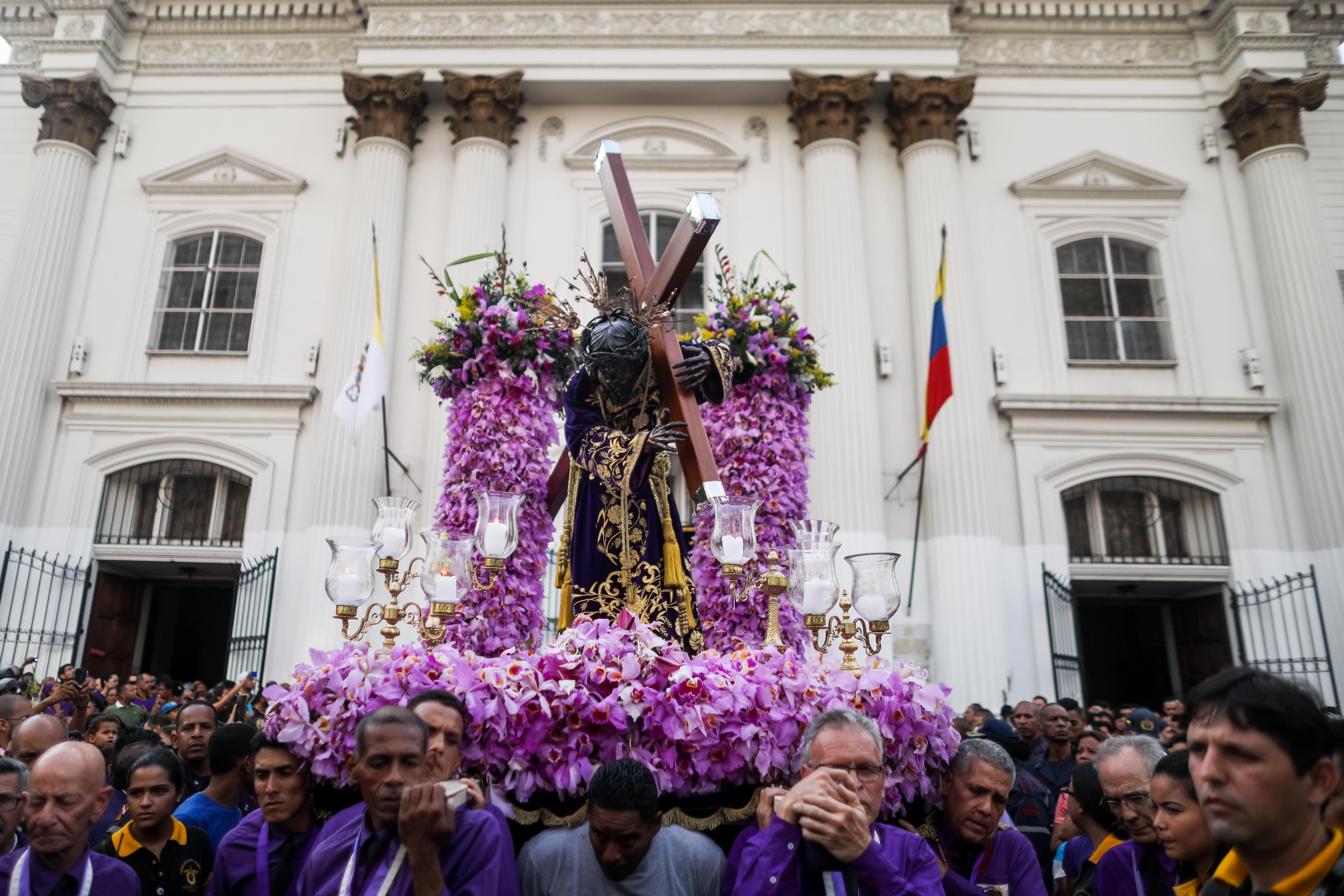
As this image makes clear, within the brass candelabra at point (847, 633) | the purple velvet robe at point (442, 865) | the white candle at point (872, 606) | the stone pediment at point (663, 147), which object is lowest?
the purple velvet robe at point (442, 865)

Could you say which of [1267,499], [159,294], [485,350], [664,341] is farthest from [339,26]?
[1267,499]

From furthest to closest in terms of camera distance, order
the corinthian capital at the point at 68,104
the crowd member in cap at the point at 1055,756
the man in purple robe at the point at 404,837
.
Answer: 1. the corinthian capital at the point at 68,104
2. the crowd member in cap at the point at 1055,756
3. the man in purple robe at the point at 404,837

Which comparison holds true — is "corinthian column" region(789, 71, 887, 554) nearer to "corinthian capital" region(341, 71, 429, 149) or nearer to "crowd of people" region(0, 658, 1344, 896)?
"corinthian capital" region(341, 71, 429, 149)

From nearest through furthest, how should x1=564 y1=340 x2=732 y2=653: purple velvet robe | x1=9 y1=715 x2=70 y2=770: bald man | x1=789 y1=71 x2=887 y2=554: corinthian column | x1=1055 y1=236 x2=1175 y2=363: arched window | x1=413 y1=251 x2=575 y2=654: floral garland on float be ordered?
x1=9 y1=715 x2=70 y2=770: bald man < x1=564 y1=340 x2=732 y2=653: purple velvet robe < x1=413 y1=251 x2=575 y2=654: floral garland on float < x1=789 y1=71 x2=887 y2=554: corinthian column < x1=1055 y1=236 x2=1175 y2=363: arched window

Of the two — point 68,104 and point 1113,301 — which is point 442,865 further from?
point 68,104

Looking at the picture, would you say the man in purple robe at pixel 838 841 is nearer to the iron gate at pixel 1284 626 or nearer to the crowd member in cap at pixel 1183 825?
the crowd member in cap at pixel 1183 825

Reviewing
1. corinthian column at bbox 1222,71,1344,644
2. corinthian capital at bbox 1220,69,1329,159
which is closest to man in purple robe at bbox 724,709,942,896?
corinthian column at bbox 1222,71,1344,644

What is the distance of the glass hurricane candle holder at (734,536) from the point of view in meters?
3.65

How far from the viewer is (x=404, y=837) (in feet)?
7.43

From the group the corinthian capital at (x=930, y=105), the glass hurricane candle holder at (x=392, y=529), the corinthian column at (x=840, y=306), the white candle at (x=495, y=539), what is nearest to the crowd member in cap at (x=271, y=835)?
the glass hurricane candle holder at (x=392, y=529)

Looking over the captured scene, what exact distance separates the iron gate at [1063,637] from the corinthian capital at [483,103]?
7.69 meters

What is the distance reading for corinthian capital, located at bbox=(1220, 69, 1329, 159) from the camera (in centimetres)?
1096

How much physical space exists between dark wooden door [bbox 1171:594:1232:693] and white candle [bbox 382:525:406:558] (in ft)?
29.7

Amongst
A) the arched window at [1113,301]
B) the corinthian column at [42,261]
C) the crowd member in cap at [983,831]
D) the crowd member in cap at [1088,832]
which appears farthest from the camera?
the arched window at [1113,301]
